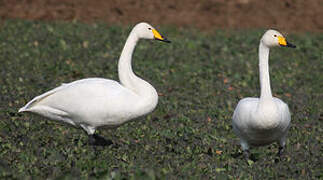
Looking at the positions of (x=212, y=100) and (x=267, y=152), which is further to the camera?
(x=212, y=100)

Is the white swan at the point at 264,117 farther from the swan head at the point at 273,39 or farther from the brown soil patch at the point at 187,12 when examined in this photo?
the brown soil patch at the point at 187,12

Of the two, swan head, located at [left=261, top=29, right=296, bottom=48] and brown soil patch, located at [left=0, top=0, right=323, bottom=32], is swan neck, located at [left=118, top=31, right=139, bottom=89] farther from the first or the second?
brown soil patch, located at [left=0, top=0, right=323, bottom=32]

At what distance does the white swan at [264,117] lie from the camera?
20.4 ft

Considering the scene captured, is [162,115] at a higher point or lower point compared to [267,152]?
lower

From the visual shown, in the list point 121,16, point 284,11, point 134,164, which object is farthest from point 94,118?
point 284,11

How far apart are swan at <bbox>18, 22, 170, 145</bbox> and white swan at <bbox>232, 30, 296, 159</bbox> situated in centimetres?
103

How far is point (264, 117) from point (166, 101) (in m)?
3.35

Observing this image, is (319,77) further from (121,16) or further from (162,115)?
(121,16)

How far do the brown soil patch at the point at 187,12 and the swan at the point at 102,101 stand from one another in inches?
353

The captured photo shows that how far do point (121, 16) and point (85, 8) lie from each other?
1025 mm

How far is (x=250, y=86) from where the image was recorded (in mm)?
10836

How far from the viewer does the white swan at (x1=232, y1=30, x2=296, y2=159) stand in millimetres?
6223

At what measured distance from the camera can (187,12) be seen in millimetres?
16250

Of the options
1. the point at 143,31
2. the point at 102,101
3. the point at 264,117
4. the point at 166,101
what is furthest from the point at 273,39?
the point at 166,101
